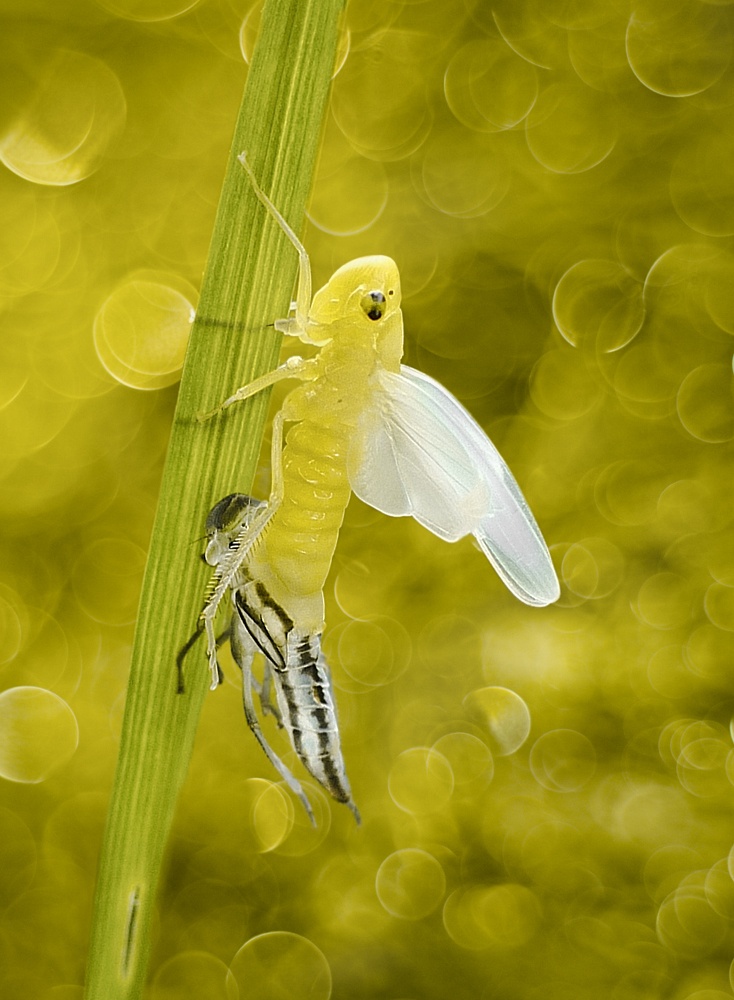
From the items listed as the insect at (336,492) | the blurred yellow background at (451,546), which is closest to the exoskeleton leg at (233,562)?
the insect at (336,492)

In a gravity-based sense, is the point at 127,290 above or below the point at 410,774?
above

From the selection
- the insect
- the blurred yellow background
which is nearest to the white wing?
the insect

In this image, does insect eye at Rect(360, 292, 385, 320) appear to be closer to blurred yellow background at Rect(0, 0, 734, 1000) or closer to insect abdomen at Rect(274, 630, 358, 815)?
insect abdomen at Rect(274, 630, 358, 815)

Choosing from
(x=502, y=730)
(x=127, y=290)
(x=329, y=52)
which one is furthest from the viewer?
(x=502, y=730)

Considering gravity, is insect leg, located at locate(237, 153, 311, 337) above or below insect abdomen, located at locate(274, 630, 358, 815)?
above

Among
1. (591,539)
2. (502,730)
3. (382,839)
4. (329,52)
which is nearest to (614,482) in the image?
(591,539)

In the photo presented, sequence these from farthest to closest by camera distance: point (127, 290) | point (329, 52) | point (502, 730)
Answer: point (502, 730) < point (127, 290) < point (329, 52)

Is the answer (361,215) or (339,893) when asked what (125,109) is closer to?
(361,215)
